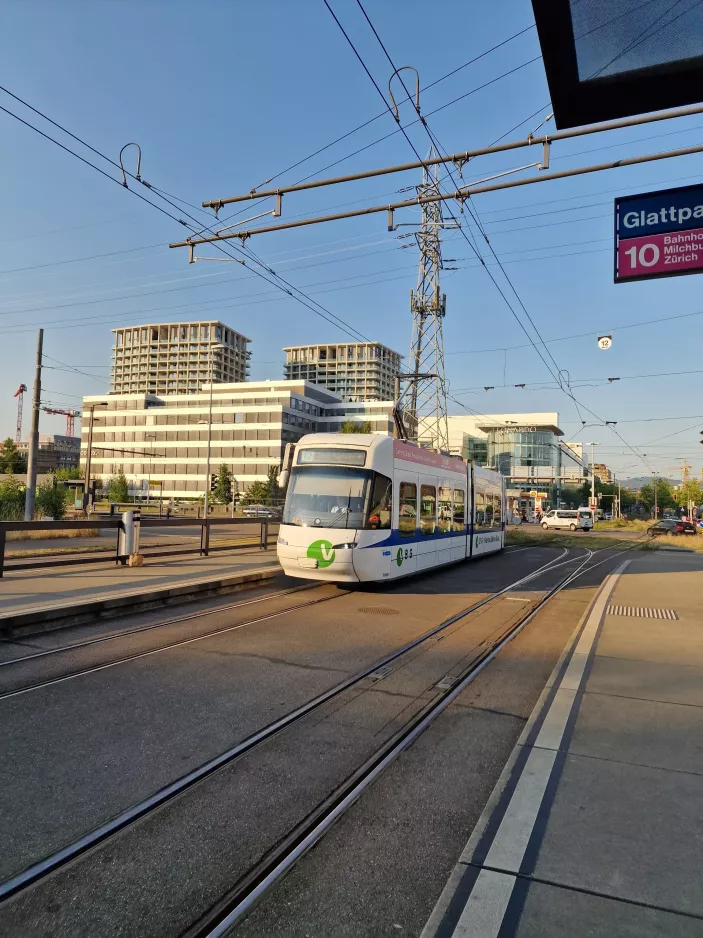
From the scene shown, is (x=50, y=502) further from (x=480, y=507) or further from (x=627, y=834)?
(x=627, y=834)

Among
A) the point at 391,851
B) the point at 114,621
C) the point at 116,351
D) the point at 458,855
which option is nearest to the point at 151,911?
the point at 391,851

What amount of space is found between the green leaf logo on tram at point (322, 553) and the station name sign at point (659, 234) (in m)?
6.86

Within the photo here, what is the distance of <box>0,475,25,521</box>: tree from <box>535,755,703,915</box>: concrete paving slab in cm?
2404

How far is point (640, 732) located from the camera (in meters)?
4.92

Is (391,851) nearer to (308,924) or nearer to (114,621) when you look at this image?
(308,924)

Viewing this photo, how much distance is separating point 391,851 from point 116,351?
179007 millimetres

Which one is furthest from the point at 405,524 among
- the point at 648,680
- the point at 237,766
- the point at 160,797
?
the point at 160,797

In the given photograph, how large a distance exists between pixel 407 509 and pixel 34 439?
13.5m

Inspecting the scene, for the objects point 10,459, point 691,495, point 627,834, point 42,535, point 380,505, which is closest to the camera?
point 627,834

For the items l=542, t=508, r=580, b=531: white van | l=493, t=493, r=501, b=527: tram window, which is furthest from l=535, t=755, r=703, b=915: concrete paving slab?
l=542, t=508, r=580, b=531: white van

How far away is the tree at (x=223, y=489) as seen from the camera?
80775 millimetres

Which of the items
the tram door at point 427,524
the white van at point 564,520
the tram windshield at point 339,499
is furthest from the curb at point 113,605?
the white van at point 564,520

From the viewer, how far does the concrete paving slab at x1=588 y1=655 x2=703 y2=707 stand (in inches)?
232

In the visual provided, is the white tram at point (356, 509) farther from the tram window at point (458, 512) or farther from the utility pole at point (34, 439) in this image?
the utility pole at point (34, 439)
